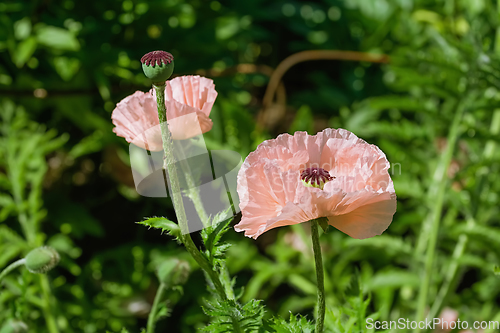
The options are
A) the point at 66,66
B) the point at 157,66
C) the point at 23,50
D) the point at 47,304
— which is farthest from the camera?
the point at 66,66

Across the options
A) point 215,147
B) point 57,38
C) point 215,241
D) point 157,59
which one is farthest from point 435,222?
point 57,38

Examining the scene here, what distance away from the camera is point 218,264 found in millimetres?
519

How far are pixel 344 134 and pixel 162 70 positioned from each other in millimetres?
200

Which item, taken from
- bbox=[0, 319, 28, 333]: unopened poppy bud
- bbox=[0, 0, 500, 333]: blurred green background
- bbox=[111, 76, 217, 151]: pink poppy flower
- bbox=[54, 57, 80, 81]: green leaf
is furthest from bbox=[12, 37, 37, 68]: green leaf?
bbox=[111, 76, 217, 151]: pink poppy flower

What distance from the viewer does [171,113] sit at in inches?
19.8

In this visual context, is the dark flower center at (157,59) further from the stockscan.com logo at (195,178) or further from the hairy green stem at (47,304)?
the hairy green stem at (47,304)

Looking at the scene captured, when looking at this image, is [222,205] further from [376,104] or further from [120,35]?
[120,35]

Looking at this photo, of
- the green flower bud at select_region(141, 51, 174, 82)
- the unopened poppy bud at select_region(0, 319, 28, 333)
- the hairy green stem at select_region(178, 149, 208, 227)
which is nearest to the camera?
the green flower bud at select_region(141, 51, 174, 82)

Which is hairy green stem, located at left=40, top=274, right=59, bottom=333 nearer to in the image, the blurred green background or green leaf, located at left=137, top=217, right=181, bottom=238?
the blurred green background

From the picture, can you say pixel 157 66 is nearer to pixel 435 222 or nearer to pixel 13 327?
pixel 13 327

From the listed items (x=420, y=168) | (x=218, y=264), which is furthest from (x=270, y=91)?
(x=218, y=264)

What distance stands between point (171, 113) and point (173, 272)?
0.30 meters

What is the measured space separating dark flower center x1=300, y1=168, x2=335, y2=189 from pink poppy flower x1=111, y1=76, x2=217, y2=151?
126mm

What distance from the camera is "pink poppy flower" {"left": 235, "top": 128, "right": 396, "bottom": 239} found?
43 cm
